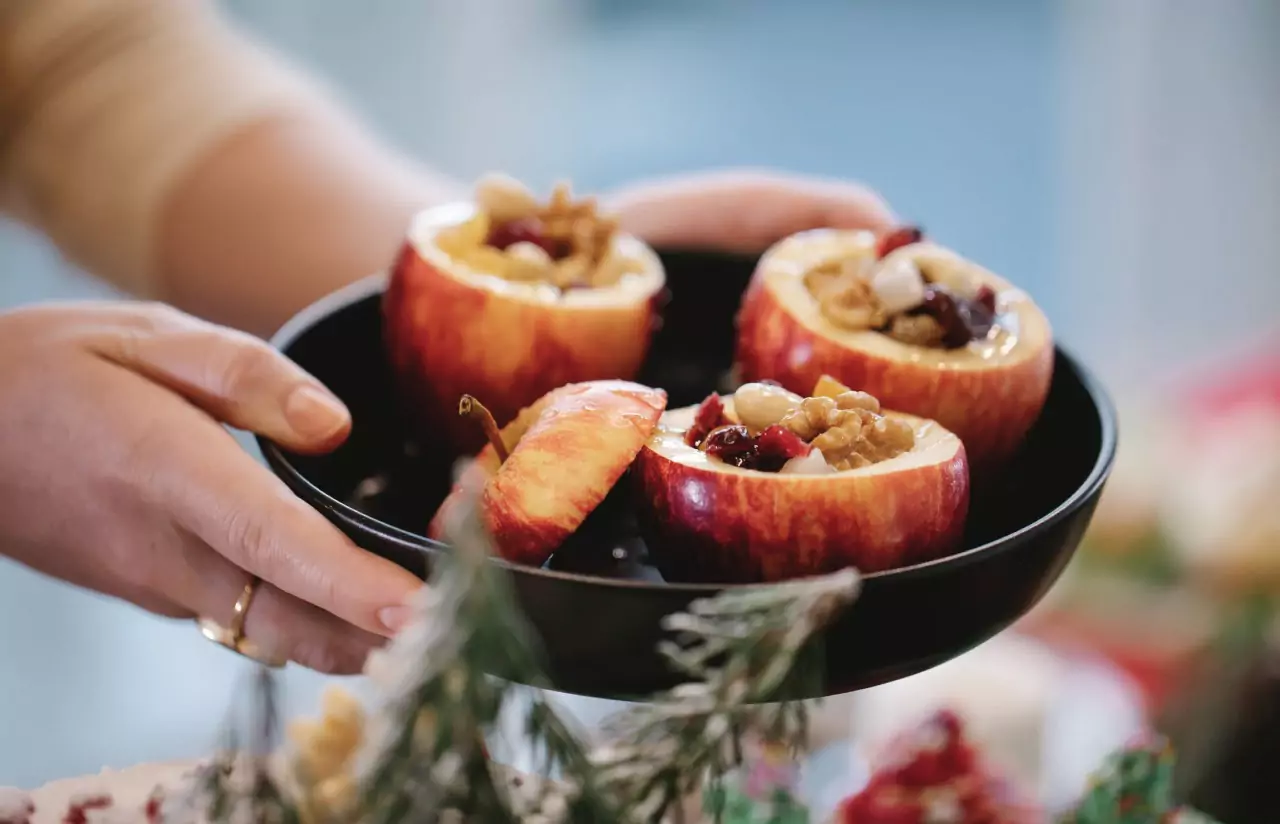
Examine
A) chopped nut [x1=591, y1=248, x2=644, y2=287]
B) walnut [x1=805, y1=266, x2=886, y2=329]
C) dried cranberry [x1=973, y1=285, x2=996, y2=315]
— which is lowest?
chopped nut [x1=591, y1=248, x2=644, y2=287]

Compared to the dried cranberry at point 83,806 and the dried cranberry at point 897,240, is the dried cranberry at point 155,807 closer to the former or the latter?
the dried cranberry at point 83,806

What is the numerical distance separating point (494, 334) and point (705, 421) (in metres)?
0.14

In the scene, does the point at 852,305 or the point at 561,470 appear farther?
the point at 852,305

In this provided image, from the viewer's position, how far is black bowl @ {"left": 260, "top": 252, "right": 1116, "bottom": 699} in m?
0.39

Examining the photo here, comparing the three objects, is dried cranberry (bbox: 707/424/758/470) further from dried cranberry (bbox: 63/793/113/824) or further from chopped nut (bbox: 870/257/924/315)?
dried cranberry (bbox: 63/793/113/824)

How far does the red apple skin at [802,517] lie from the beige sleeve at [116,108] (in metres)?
0.60

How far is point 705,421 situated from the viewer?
0.49 meters

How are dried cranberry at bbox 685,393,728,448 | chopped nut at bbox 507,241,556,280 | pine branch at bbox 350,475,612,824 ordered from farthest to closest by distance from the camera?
1. chopped nut at bbox 507,241,556,280
2. dried cranberry at bbox 685,393,728,448
3. pine branch at bbox 350,475,612,824

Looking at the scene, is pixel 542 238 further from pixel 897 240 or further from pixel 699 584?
pixel 699 584

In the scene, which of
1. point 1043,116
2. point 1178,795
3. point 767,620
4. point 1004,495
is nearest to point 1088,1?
point 1043,116

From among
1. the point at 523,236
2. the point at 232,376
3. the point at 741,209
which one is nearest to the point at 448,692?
the point at 232,376

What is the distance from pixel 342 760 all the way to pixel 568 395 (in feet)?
0.56

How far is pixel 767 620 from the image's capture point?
315 mm

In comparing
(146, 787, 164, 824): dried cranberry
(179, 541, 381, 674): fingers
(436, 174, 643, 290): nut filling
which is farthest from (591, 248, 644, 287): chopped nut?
(146, 787, 164, 824): dried cranberry
